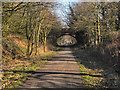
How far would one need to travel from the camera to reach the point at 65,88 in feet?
20.9

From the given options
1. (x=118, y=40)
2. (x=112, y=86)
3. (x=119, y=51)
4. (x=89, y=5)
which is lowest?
(x=112, y=86)

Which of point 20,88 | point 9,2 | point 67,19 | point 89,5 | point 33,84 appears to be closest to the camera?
point 20,88

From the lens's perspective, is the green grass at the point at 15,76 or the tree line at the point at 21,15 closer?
the green grass at the point at 15,76

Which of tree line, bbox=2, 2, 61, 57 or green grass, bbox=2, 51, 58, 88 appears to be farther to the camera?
tree line, bbox=2, 2, 61, 57

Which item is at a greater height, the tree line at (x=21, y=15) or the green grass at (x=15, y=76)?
the tree line at (x=21, y=15)

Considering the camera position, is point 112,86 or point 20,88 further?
point 112,86

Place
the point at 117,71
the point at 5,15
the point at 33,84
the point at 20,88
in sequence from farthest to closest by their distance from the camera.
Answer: the point at 5,15 < the point at 117,71 < the point at 33,84 < the point at 20,88

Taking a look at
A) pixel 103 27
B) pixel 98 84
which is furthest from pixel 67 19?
pixel 98 84

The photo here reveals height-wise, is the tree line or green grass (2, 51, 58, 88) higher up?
the tree line

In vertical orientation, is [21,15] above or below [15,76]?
above

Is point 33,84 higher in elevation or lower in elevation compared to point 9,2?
lower

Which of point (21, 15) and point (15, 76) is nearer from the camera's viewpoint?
point (15, 76)

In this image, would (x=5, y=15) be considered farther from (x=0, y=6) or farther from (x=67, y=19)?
(x=67, y=19)

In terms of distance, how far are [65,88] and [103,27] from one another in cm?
1741
